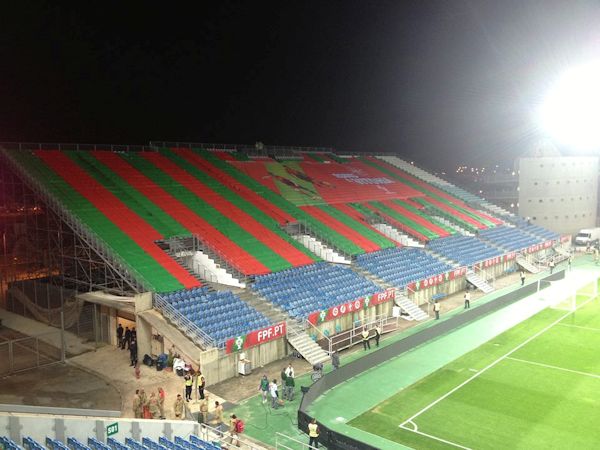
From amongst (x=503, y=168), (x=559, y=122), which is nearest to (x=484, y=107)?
(x=559, y=122)

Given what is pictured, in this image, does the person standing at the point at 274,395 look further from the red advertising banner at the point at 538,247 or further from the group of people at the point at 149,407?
the red advertising banner at the point at 538,247

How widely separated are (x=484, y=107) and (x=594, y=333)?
45279 mm

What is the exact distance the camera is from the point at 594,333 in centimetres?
2938

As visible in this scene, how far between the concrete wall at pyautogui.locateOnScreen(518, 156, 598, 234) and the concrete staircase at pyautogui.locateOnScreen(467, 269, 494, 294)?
2588 cm

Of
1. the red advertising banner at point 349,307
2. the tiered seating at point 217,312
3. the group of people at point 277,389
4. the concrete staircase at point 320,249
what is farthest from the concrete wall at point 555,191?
the group of people at point 277,389

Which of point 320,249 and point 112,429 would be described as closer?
point 112,429

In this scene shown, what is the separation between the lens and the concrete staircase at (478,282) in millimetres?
39475

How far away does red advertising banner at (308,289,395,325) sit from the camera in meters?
27.1

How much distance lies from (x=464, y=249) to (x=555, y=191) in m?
24.4

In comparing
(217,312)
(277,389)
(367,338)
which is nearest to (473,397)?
(367,338)

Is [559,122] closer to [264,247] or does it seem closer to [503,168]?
[503,168]

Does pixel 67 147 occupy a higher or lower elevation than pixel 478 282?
higher

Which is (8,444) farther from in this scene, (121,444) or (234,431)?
(234,431)

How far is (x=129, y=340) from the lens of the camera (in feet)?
83.4
